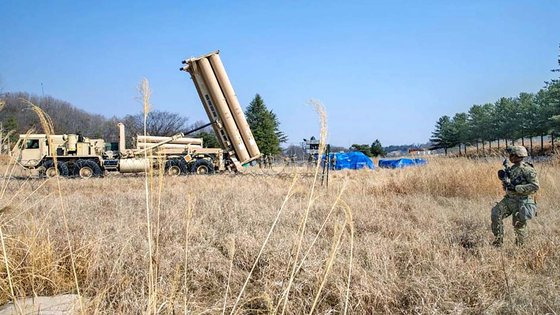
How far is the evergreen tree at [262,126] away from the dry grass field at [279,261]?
1588 inches

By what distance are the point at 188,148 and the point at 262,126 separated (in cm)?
3100

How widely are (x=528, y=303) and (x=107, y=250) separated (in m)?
3.39

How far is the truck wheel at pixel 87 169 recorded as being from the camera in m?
15.2

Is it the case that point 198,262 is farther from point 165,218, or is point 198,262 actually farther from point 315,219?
point 315,219

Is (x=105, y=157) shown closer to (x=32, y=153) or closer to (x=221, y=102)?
(x=32, y=153)

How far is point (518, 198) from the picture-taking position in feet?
13.5

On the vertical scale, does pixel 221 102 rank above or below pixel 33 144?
above

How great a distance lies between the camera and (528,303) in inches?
97.8

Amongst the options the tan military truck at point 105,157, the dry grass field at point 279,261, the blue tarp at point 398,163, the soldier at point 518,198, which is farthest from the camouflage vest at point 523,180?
the blue tarp at point 398,163

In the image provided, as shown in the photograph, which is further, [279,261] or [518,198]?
[518,198]

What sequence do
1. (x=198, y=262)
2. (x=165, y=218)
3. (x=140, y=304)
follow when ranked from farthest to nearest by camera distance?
(x=165, y=218)
(x=198, y=262)
(x=140, y=304)

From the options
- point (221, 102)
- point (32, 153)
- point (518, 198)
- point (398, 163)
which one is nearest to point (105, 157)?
point (32, 153)

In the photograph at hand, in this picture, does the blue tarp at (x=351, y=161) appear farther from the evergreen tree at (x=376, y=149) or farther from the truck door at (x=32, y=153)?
the evergreen tree at (x=376, y=149)

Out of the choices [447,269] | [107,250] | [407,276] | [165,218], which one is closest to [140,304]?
[107,250]
